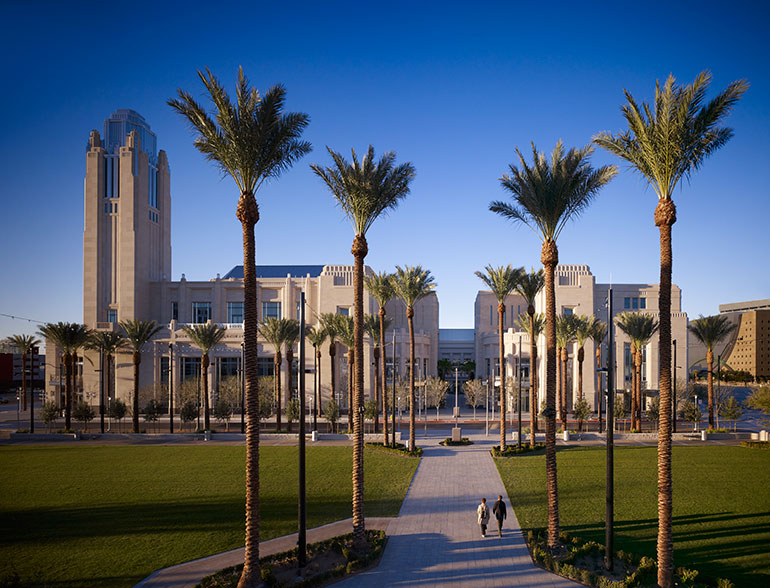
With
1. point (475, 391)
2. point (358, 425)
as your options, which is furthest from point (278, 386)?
point (358, 425)

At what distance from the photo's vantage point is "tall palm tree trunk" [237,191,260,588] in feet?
44.2

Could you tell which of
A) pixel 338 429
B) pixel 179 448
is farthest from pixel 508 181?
pixel 338 429

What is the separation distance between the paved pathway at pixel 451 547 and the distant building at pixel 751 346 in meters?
122

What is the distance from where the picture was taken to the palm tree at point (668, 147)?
1387 centimetres

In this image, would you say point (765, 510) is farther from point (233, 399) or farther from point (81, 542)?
point (233, 399)

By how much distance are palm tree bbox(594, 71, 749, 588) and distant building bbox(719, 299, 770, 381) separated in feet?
419

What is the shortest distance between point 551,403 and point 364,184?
966 centimetres

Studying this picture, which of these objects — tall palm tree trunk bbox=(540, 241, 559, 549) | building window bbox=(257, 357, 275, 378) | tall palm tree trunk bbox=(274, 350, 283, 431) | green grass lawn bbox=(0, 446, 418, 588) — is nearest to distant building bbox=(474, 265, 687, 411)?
tall palm tree trunk bbox=(274, 350, 283, 431)

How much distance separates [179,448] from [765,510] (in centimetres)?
3482

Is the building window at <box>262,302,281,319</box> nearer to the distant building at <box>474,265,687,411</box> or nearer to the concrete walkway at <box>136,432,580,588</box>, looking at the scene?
the distant building at <box>474,265,687,411</box>

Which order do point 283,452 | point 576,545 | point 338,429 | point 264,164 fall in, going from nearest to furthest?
point 264,164 → point 576,545 → point 283,452 → point 338,429

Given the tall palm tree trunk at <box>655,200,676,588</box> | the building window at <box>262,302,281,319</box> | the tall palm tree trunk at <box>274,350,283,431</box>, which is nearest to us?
the tall palm tree trunk at <box>655,200,676,588</box>

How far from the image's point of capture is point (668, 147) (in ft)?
46.6

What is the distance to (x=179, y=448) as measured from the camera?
128ft
